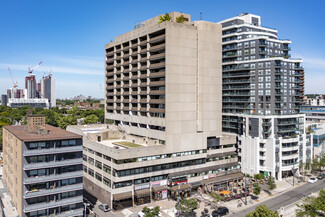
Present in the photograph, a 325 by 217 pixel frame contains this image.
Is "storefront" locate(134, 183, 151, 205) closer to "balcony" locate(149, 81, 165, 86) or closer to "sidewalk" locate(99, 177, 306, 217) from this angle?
"sidewalk" locate(99, 177, 306, 217)

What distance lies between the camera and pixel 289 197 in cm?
8156

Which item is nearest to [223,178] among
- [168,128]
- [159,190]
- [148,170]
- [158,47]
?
[159,190]

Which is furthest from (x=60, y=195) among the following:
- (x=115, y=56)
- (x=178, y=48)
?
(x=115, y=56)

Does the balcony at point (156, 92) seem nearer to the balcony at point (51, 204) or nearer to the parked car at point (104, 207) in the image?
the parked car at point (104, 207)

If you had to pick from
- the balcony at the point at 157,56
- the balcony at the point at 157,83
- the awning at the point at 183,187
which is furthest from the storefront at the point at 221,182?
the balcony at the point at 157,56

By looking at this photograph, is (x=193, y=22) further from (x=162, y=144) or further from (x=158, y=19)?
(x=162, y=144)

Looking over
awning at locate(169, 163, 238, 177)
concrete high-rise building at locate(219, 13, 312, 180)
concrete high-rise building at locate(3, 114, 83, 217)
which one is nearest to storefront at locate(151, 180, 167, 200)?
awning at locate(169, 163, 238, 177)

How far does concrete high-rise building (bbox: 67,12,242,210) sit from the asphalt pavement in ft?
46.5

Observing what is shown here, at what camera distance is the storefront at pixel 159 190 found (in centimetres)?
7700

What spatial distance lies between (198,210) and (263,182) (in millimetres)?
34490

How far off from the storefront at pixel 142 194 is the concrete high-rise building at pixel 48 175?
54.6 ft

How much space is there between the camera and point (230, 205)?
75.4 metres

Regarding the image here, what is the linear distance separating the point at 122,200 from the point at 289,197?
50.7 metres

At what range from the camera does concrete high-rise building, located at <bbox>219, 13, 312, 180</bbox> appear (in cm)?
9862
